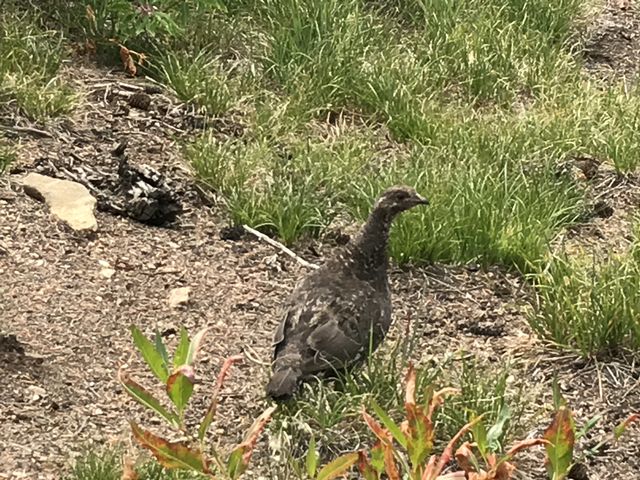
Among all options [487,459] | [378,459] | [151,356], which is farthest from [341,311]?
[151,356]

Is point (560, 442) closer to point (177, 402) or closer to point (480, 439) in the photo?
point (480, 439)

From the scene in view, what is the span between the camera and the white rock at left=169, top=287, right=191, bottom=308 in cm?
530

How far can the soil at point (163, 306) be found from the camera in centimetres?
447

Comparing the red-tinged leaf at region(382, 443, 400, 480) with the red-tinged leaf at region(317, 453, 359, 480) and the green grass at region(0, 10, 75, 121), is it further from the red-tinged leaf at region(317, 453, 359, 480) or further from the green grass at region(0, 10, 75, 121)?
the green grass at region(0, 10, 75, 121)

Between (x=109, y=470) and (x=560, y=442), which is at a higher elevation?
(x=560, y=442)

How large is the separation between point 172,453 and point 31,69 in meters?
4.82

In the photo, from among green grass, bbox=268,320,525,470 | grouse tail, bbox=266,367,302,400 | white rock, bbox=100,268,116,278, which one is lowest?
white rock, bbox=100,268,116,278

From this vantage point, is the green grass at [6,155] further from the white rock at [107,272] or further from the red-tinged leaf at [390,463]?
the red-tinged leaf at [390,463]

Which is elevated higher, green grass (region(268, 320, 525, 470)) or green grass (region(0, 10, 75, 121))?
green grass (region(268, 320, 525, 470))

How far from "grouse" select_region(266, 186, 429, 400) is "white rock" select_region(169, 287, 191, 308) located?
0.72 meters

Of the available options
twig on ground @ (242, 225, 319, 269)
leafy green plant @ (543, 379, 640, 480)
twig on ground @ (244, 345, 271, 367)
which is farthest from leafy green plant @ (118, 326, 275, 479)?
twig on ground @ (242, 225, 319, 269)

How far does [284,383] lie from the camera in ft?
14.0

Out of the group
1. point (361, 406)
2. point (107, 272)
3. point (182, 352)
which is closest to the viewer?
point (182, 352)

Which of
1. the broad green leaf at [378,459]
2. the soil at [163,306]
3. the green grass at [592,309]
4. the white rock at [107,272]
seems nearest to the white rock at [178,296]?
the soil at [163,306]
